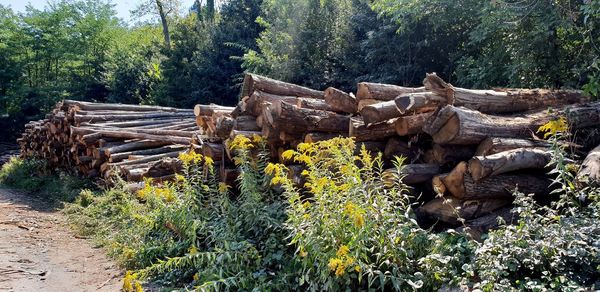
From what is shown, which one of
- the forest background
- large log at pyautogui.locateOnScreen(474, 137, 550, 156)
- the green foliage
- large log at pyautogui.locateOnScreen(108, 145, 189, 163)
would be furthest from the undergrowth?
the green foliage

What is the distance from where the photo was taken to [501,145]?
13.5 feet

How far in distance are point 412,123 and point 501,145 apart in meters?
0.77

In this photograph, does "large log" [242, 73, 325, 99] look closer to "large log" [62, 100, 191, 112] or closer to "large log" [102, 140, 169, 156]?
"large log" [102, 140, 169, 156]

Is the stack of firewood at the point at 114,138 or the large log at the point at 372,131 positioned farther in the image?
the stack of firewood at the point at 114,138

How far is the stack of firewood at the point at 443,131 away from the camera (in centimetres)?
401

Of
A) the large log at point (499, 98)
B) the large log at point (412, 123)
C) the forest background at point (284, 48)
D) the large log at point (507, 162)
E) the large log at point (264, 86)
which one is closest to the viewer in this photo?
the large log at point (507, 162)

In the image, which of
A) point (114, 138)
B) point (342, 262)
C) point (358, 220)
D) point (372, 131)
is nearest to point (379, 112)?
point (372, 131)

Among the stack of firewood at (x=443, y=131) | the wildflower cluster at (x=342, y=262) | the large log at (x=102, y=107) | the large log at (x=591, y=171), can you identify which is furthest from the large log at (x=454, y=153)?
the large log at (x=102, y=107)

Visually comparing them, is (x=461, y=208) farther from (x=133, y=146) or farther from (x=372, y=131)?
(x=133, y=146)

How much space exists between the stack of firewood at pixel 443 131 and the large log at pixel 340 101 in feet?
0.04

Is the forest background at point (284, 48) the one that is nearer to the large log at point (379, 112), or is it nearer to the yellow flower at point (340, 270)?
the large log at point (379, 112)

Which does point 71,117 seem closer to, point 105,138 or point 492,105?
point 105,138

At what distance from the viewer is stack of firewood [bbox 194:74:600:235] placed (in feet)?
13.2

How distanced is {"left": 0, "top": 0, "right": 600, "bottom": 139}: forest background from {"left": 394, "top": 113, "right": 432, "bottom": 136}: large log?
74.7 inches
